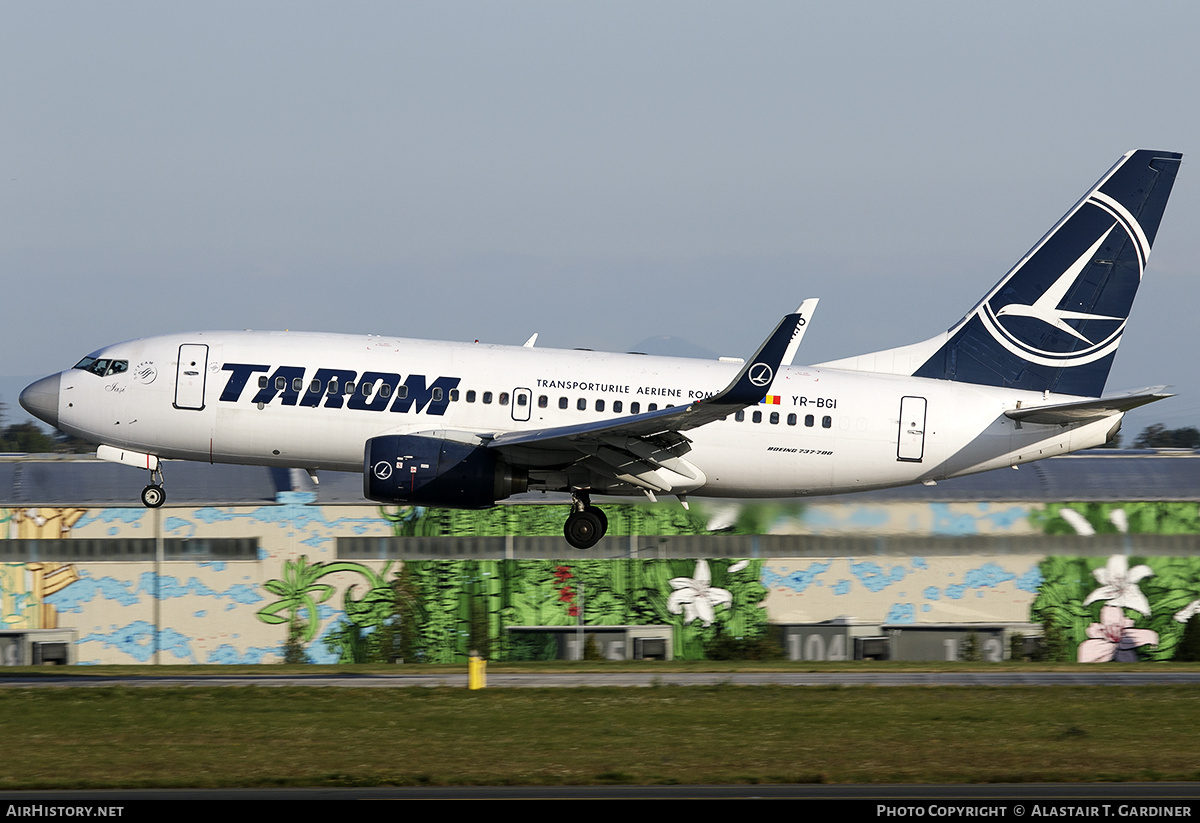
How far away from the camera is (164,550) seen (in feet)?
170

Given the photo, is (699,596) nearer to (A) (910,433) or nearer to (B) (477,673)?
(B) (477,673)

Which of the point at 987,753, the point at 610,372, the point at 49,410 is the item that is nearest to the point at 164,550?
the point at 49,410

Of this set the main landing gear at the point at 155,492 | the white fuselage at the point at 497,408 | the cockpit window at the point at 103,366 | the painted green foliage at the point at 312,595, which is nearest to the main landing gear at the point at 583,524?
the white fuselage at the point at 497,408

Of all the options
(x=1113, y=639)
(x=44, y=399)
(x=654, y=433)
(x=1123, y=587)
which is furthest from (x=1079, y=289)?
(x=1113, y=639)

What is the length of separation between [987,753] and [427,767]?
9842 mm

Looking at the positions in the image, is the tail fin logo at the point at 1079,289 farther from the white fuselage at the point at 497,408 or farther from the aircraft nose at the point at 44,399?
the aircraft nose at the point at 44,399

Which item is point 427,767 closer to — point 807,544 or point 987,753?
point 987,753

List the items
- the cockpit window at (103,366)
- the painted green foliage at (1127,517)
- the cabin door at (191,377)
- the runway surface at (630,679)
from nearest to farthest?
the cabin door at (191,377)
the cockpit window at (103,366)
the runway surface at (630,679)
the painted green foliage at (1127,517)

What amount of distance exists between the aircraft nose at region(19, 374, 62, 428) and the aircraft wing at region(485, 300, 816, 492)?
1013cm

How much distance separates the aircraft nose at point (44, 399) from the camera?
30.3 metres

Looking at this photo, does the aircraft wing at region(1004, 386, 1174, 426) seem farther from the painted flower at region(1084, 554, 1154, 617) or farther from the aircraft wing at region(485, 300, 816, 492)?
the painted flower at region(1084, 554, 1154, 617)

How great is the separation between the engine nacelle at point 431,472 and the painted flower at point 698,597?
24.6m

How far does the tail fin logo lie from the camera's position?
3294cm
